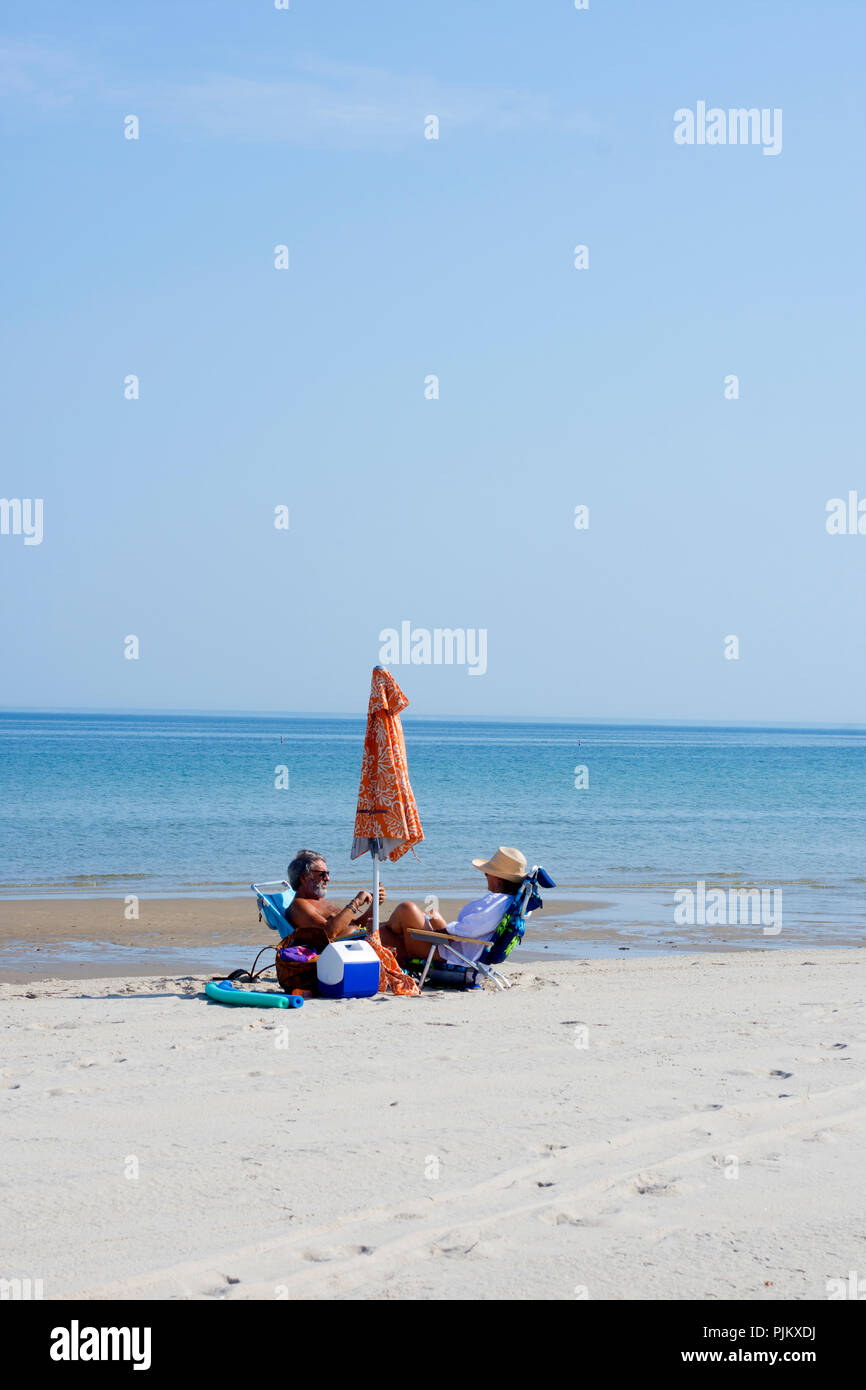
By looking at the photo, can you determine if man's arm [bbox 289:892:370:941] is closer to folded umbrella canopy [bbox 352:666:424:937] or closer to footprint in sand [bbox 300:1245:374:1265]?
folded umbrella canopy [bbox 352:666:424:937]

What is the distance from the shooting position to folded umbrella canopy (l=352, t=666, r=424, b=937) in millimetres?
8781

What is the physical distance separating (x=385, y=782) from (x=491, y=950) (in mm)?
1536

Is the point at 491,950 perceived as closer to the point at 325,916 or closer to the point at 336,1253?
the point at 325,916

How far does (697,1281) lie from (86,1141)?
2558mm

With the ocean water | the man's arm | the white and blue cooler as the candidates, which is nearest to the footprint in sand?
the white and blue cooler

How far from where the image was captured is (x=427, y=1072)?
240 inches

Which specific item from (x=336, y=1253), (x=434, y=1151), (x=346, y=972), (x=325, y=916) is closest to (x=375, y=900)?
(x=325, y=916)

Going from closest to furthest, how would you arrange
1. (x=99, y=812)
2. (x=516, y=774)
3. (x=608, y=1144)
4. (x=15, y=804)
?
1. (x=608, y=1144)
2. (x=99, y=812)
3. (x=15, y=804)
4. (x=516, y=774)

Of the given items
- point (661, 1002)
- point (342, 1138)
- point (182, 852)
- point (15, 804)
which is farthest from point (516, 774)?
point (342, 1138)

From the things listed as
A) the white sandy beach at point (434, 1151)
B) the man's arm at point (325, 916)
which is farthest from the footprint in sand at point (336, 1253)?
the man's arm at point (325, 916)

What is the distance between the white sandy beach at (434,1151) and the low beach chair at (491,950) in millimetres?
995

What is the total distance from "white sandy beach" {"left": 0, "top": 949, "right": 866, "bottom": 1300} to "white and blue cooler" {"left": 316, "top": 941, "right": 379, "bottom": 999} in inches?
19.7

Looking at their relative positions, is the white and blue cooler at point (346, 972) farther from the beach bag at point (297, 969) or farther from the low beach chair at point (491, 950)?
the low beach chair at point (491, 950)

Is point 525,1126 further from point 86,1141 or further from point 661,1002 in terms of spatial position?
point 661,1002
